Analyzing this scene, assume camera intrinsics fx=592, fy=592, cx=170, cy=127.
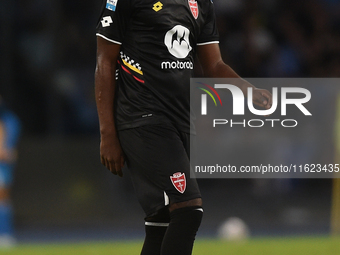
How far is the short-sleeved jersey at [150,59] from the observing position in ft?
9.75

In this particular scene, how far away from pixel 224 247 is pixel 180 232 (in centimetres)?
326

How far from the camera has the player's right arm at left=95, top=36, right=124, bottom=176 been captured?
2.98 meters

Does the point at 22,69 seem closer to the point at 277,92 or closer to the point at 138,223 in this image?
the point at 138,223

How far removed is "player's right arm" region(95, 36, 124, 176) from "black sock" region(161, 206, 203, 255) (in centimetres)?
42

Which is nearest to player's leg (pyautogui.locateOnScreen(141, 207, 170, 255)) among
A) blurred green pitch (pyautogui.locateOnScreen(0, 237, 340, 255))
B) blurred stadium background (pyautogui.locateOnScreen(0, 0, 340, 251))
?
blurred green pitch (pyautogui.locateOnScreen(0, 237, 340, 255))

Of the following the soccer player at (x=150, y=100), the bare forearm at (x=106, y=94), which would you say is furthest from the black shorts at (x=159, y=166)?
the bare forearm at (x=106, y=94)

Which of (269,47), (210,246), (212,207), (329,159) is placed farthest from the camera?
(269,47)

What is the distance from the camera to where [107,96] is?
2.99 m

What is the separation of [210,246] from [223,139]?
2209mm

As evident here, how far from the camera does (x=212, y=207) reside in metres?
8.30

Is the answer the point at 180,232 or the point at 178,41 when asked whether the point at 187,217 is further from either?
the point at 178,41

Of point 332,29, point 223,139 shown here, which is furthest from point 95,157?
point 332,29

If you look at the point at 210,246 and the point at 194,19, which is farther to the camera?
the point at 210,246

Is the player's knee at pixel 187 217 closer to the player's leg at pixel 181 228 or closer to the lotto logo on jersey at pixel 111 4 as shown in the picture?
the player's leg at pixel 181 228
